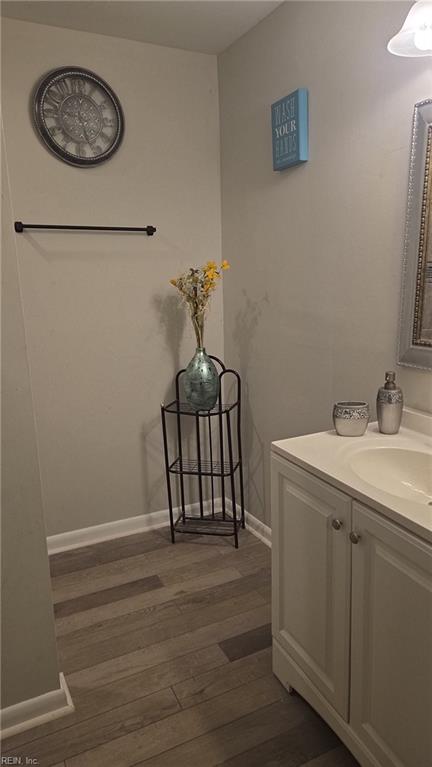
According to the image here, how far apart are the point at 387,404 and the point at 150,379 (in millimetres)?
1387

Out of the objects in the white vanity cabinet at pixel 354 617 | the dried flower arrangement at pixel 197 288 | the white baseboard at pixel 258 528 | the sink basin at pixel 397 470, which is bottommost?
the white baseboard at pixel 258 528

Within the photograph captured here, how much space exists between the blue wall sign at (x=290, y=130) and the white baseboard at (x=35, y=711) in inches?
80.9

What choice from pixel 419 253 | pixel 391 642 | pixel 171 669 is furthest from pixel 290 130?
pixel 171 669

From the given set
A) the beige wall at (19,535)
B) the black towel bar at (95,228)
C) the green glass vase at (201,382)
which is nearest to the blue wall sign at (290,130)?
the black towel bar at (95,228)

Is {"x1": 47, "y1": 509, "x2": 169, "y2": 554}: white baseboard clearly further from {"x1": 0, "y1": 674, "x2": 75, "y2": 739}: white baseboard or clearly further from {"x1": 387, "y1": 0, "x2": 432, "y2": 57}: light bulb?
{"x1": 387, "y1": 0, "x2": 432, "y2": 57}: light bulb

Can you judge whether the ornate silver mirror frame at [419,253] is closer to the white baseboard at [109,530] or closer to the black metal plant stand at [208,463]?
the black metal plant stand at [208,463]

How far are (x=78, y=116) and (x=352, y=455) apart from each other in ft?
6.32

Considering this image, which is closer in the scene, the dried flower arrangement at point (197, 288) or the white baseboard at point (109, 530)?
the dried flower arrangement at point (197, 288)

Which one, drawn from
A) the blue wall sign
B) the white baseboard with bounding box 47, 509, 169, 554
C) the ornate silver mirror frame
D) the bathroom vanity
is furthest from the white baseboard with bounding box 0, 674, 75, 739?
the blue wall sign

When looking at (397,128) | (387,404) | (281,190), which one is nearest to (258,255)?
(281,190)

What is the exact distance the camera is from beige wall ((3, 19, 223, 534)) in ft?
7.44

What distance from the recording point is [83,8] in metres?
2.04

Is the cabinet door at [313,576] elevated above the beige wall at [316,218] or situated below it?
below

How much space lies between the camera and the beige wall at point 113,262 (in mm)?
2268
